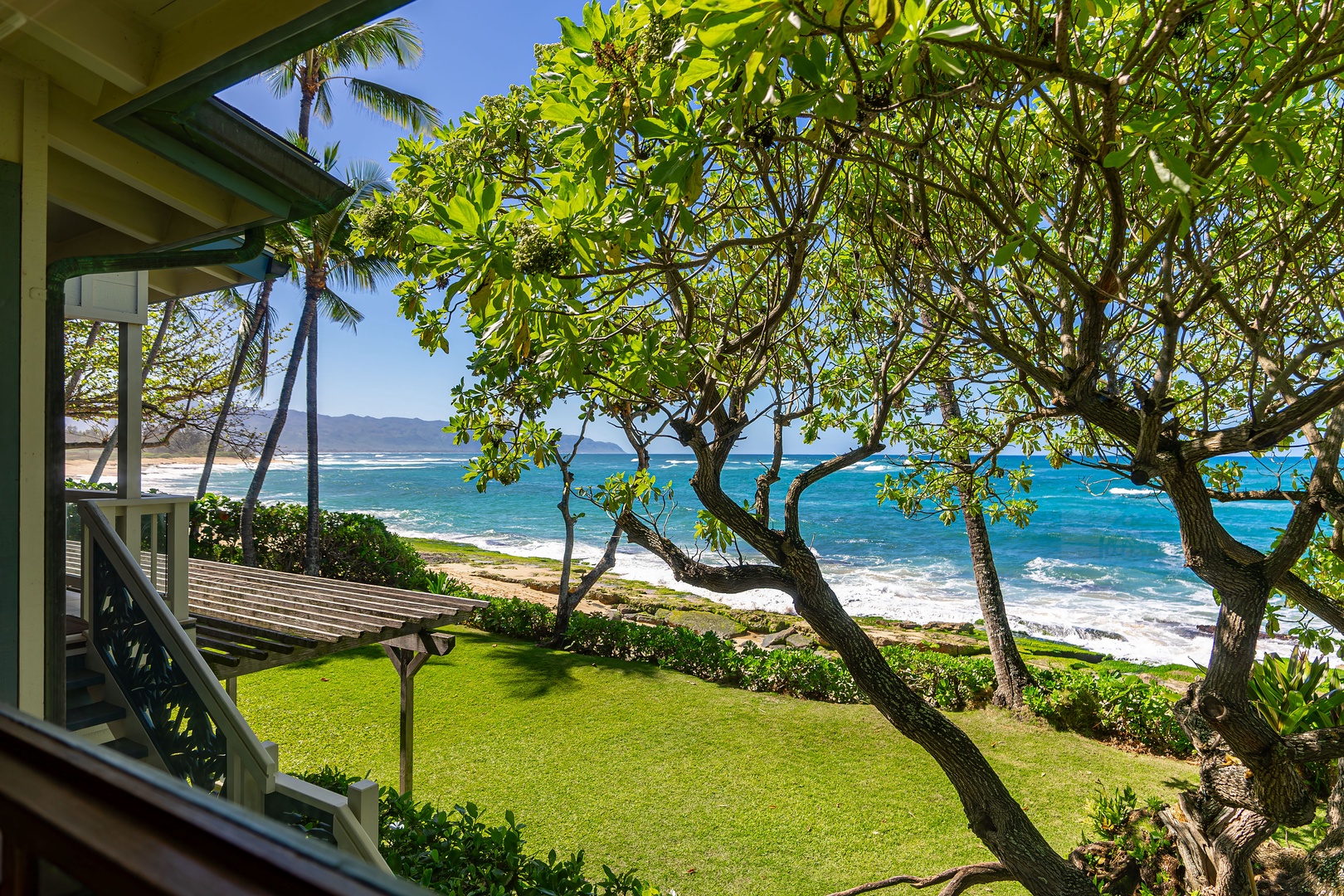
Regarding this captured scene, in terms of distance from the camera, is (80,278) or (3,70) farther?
(80,278)

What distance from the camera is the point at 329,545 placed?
14.4m

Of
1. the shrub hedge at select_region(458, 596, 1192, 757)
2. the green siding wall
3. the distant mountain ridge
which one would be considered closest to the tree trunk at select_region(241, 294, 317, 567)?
the shrub hedge at select_region(458, 596, 1192, 757)

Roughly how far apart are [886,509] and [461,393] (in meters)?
44.5

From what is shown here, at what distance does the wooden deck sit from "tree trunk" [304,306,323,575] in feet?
20.7

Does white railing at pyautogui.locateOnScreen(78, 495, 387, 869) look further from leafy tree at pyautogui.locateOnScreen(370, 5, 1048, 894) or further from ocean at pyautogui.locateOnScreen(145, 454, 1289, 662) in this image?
ocean at pyautogui.locateOnScreen(145, 454, 1289, 662)

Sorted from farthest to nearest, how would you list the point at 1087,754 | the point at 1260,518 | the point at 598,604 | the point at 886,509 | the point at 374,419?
the point at 374,419 < the point at 886,509 < the point at 1260,518 < the point at 598,604 < the point at 1087,754

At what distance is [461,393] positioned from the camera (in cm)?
433

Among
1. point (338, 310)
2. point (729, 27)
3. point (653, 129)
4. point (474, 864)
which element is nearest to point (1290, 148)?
point (729, 27)

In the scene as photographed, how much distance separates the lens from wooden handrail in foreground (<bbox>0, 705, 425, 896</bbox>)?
1.69 feet

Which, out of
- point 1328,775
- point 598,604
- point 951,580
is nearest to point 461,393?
point 1328,775

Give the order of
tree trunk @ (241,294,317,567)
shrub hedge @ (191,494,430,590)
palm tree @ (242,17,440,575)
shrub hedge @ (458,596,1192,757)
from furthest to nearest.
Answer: shrub hedge @ (191,494,430,590) → palm tree @ (242,17,440,575) → tree trunk @ (241,294,317,567) → shrub hedge @ (458,596,1192,757)

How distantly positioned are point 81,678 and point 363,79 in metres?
14.2

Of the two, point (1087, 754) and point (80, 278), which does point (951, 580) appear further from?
point (80, 278)

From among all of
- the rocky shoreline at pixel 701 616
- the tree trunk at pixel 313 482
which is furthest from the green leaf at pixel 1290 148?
the tree trunk at pixel 313 482
